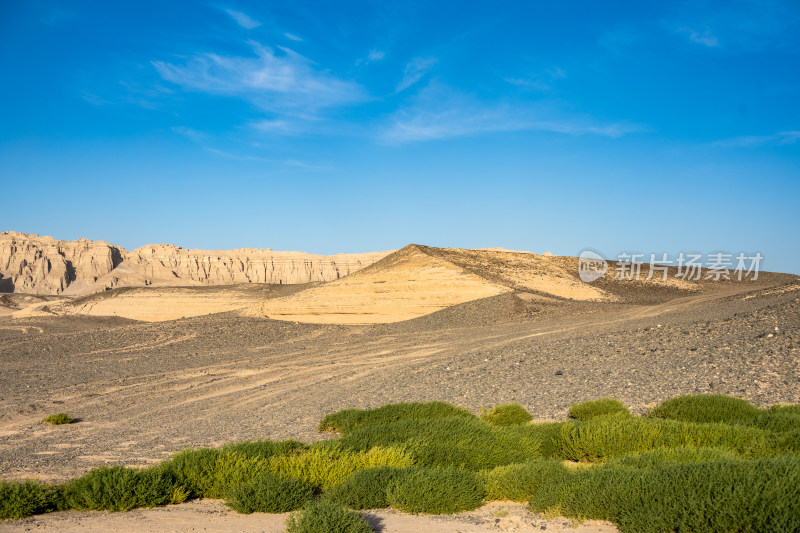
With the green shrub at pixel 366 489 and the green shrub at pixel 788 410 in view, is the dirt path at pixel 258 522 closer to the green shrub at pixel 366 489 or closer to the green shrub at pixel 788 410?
the green shrub at pixel 366 489

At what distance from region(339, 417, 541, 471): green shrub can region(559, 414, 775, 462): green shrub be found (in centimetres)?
58

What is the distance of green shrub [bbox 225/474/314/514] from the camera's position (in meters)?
6.37

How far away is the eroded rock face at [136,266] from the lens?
11862 centimetres

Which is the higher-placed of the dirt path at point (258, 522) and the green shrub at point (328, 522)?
the green shrub at point (328, 522)

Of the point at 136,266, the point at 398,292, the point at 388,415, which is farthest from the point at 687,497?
the point at 136,266

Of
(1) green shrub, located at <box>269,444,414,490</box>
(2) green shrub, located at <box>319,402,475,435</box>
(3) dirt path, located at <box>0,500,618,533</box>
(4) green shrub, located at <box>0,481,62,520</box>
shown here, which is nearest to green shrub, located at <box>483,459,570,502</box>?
Answer: (3) dirt path, located at <box>0,500,618,533</box>

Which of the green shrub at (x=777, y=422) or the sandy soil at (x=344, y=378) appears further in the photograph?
the sandy soil at (x=344, y=378)

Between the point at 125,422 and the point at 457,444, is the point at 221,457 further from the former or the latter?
the point at 125,422

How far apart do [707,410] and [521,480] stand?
505cm

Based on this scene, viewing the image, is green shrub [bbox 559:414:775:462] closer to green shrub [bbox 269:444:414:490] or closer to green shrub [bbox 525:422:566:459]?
green shrub [bbox 525:422:566:459]

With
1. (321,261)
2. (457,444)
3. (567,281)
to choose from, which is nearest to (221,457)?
(457,444)

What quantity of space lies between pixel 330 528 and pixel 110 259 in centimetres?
13555

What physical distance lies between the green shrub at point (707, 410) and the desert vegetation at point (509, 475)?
3 cm

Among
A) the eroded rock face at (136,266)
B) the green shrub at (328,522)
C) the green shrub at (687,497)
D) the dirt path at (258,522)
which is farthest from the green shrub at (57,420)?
the eroded rock face at (136,266)
